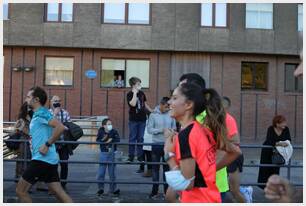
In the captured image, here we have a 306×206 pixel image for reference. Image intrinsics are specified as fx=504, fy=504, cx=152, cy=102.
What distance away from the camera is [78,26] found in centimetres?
2353

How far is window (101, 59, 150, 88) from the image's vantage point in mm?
24266

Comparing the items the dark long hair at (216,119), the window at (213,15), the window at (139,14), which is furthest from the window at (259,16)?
the dark long hair at (216,119)

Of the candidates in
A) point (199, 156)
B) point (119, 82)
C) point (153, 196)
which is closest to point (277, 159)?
point (153, 196)

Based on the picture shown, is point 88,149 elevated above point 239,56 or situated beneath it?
situated beneath

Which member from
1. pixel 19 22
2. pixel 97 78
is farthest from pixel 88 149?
pixel 19 22

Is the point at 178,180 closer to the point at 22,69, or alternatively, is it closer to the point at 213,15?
the point at 22,69

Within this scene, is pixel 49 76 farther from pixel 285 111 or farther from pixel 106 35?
pixel 285 111

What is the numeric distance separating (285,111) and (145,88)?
6.96m

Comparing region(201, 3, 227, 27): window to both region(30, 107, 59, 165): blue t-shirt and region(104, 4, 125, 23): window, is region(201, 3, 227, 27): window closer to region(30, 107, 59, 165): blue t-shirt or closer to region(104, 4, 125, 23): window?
region(104, 4, 125, 23): window

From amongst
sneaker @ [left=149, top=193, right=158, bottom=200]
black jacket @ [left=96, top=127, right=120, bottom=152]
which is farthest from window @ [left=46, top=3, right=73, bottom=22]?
sneaker @ [left=149, top=193, right=158, bottom=200]

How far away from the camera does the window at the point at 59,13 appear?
77.8 ft

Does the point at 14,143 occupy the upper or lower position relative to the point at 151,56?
lower

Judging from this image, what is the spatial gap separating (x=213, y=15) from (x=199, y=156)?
2135 centimetres

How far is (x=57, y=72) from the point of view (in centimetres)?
2423
